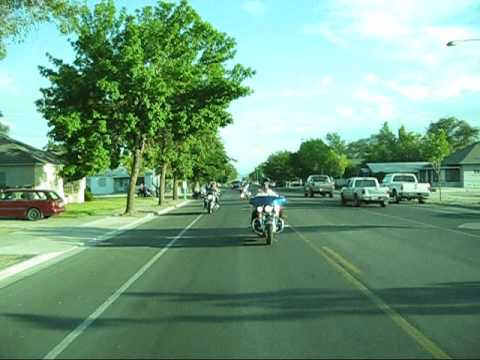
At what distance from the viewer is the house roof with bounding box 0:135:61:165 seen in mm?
44175

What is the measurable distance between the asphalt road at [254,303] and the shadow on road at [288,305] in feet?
0.05

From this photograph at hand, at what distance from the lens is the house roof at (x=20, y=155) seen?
1739 inches

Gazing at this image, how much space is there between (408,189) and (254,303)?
116 feet

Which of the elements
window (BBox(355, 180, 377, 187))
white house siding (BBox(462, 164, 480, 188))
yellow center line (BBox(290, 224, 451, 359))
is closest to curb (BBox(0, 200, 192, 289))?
yellow center line (BBox(290, 224, 451, 359))

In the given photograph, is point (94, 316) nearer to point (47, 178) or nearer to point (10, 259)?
point (10, 259)

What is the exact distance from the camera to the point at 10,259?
14.7 m

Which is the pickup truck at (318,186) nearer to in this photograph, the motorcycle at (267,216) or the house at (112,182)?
the motorcycle at (267,216)

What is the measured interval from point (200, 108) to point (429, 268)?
22.3 m

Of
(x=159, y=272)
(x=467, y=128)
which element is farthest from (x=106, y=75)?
(x=467, y=128)

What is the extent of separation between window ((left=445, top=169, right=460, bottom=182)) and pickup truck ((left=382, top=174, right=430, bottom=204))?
137ft

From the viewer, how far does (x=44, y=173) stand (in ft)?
151

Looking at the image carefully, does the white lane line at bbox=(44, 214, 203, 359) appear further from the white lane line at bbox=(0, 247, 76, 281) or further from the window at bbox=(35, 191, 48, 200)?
the window at bbox=(35, 191, 48, 200)

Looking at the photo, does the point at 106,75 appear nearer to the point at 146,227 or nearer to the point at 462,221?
the point at 146,227

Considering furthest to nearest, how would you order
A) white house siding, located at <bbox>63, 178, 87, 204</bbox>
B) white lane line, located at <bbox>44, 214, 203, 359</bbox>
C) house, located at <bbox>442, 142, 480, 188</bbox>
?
house, located at <bbox>442, 142, 480, 188</bbox>
white house siding, located at <bbox>63, 178, 87, 204</bbox>
white lane line, located at <bbox>44, 214, 203, 359</bbox>
